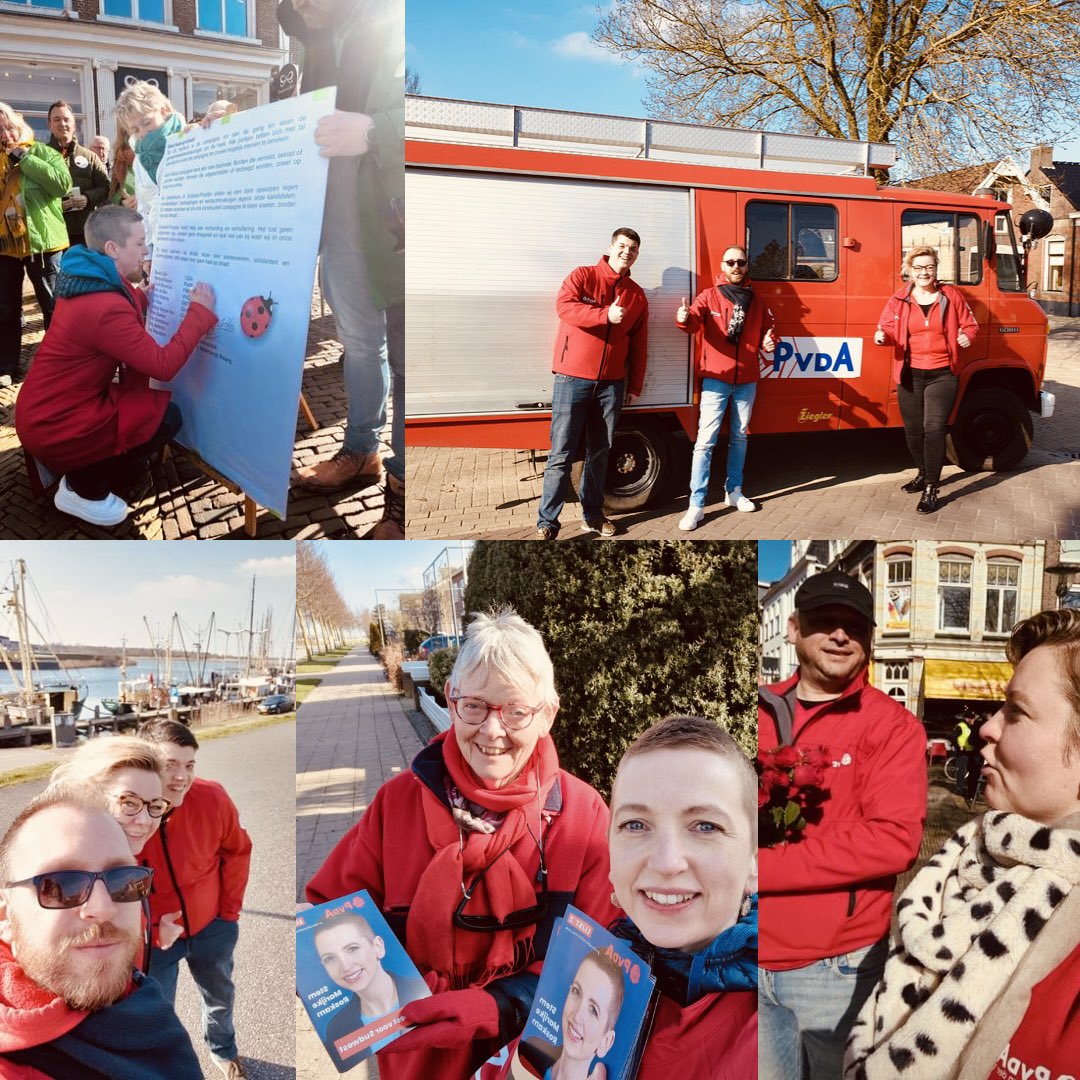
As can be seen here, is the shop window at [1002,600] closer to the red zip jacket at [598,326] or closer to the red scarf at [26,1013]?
the red zip jacket at [598,326]

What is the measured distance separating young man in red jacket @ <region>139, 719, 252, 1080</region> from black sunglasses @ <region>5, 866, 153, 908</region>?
15cm

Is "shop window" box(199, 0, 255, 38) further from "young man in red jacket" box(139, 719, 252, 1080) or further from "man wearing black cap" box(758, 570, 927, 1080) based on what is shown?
"man wearing black cap" box(758, 570, 927, 1080)

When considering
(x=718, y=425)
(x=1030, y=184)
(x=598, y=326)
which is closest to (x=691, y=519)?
(x=718, y=425)

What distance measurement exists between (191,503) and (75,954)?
1.63 m

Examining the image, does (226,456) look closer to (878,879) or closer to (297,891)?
(297,891)

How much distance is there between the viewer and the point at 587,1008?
8.98 feet

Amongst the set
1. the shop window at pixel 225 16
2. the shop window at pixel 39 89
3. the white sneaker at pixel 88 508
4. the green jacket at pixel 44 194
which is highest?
the shop window at pixel 225 16

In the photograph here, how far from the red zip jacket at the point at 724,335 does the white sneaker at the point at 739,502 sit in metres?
0.57

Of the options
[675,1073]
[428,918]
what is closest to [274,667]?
[428,918]

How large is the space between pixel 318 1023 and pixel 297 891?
42 centimetres

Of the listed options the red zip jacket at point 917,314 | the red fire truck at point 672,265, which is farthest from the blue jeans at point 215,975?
the red zip jacket at point 917,314

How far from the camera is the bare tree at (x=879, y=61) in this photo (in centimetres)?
509

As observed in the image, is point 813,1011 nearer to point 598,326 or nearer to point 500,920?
point 500,920

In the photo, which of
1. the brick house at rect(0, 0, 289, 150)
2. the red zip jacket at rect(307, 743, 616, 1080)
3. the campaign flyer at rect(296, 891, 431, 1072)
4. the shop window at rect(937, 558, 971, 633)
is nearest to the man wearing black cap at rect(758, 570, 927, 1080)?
the shop window at rect(937, 558, 971, 633)
